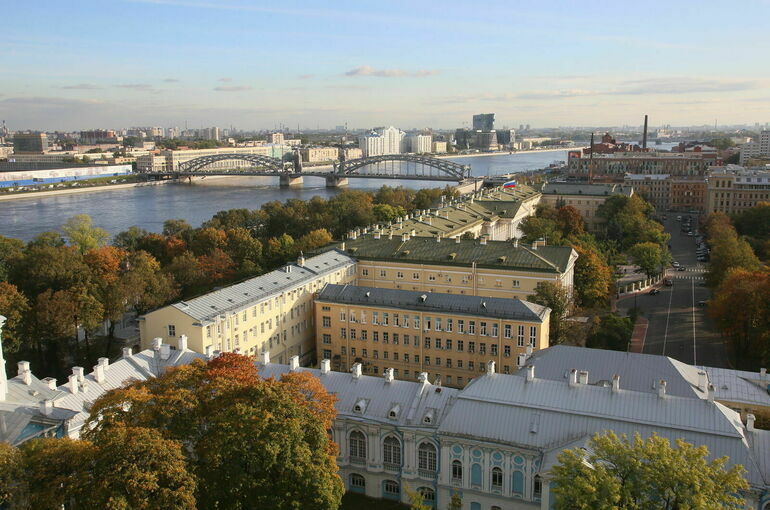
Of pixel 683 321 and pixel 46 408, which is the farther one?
pixel 683 321

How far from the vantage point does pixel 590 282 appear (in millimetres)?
37000

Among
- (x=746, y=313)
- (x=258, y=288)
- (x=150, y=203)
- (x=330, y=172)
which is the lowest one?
(x=150, y=203)

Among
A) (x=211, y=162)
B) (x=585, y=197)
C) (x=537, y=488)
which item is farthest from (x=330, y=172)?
(x=537, y=488)

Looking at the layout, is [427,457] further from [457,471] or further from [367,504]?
[367,504]

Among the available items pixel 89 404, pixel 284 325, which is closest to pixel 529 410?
pixel 89 404

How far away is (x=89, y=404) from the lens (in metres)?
18.2

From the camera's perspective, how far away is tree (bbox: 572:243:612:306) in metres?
36.7

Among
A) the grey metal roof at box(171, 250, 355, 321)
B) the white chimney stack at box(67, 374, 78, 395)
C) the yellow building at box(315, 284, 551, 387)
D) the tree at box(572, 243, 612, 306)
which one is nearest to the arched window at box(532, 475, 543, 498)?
the yellow building at box(315, 284, 551, 387)

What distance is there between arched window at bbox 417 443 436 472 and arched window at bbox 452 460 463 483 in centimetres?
65

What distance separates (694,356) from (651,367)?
11336 mm

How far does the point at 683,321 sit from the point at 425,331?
15.7 meters

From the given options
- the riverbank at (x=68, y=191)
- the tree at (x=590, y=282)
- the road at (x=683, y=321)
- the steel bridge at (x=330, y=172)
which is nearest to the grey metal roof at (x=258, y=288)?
the tree at (x=590, y=282)

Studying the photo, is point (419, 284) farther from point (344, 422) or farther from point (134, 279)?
point (344, 422)

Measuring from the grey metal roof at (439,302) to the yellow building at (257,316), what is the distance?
1505 mm
